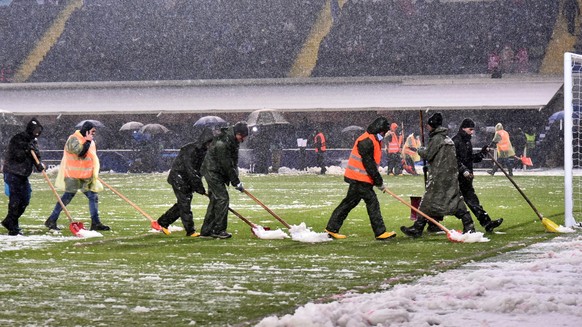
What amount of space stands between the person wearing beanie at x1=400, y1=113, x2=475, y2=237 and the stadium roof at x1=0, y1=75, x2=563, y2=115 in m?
30.1

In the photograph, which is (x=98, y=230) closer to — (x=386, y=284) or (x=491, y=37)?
(x=386, y=284)

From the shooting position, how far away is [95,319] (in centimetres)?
764

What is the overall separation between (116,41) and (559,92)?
74.2 ft

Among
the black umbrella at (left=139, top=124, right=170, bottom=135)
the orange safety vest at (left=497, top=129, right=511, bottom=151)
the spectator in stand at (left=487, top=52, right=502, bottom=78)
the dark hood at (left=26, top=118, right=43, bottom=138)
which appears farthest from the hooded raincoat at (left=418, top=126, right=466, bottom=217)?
the spectator in stand at (left=487, top=52, right=502, bottom=78)

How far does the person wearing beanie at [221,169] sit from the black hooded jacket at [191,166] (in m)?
0.19

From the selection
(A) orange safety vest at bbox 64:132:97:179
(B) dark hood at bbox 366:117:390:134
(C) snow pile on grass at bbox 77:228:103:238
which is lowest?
(C) snow pile on grass at bbox 77:228:103:238

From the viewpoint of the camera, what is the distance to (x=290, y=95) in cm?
4825

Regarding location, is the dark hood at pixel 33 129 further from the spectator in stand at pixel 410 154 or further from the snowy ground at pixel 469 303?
the spectator in stand at pixel 410 154

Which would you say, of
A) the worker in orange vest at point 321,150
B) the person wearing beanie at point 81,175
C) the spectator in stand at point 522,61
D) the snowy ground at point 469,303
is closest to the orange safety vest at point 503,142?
the worker in orange vest at point 321,150

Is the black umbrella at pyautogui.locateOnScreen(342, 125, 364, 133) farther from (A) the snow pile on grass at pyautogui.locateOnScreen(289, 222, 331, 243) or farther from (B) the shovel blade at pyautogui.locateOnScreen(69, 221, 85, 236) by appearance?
(A) the snow pile on grass at pyautogui.locateOnScreen(289, 222, 331, 243)

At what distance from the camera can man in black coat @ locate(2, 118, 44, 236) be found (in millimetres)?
15336

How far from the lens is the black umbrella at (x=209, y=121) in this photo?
4425 cm

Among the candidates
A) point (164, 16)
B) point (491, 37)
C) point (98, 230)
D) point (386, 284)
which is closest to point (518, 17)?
point (491, 37)

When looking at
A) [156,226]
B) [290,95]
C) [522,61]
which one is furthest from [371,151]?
[522,61]
